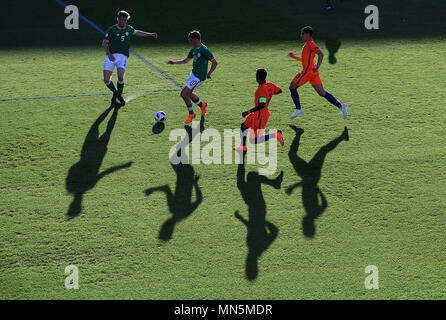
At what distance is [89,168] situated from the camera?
9.27m

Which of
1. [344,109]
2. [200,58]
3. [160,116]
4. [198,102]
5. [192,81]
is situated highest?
[200,58]

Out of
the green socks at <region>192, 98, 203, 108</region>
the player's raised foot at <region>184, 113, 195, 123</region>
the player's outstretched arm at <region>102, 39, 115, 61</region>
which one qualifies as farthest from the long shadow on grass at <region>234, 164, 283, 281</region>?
the player's outstretched arm at <region>102, 39, 115, 61</region>

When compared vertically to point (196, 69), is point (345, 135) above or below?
below

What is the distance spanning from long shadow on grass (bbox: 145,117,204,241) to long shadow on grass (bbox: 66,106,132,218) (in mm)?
890

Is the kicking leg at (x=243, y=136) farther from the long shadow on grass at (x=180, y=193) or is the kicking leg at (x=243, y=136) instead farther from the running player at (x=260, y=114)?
the long shadow on grass at (x=180, y=193)

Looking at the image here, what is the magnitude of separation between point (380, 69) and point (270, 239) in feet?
22.4

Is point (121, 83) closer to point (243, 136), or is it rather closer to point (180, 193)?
point (243, 136)

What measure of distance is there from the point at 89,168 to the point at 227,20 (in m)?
8.39

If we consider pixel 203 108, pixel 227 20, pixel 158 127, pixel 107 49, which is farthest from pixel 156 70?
pixel 227 20

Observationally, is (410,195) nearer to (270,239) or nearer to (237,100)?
(270,239)

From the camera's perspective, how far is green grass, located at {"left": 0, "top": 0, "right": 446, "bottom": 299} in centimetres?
692

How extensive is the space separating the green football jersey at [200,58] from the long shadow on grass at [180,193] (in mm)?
1528

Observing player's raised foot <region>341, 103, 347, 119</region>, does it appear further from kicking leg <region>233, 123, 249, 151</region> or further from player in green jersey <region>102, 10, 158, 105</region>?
player in green jersey <region>102, 10, 158, 105</region>

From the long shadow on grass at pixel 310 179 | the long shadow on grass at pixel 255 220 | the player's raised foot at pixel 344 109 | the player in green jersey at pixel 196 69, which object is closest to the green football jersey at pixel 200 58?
the player in green jersey at pixel 196 69
